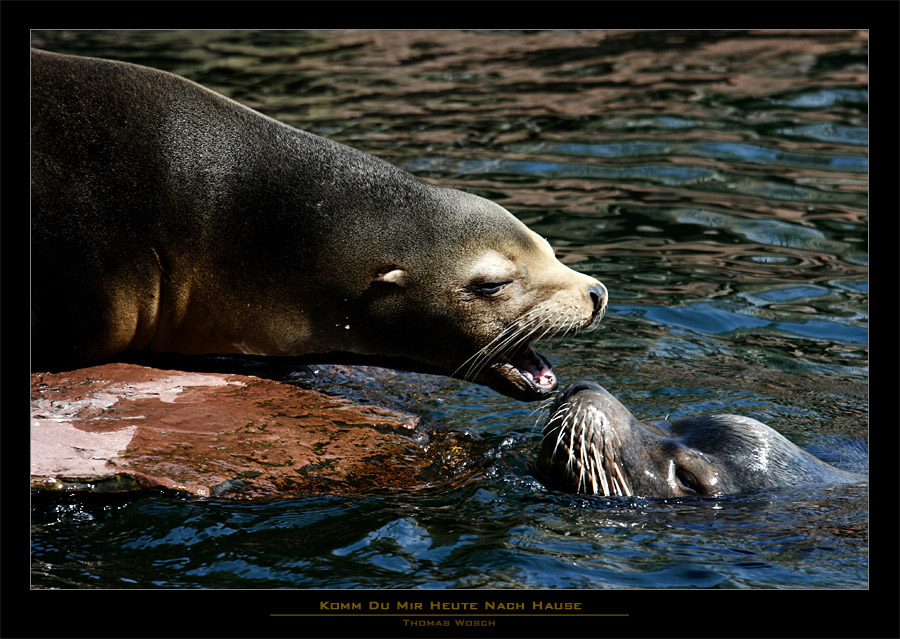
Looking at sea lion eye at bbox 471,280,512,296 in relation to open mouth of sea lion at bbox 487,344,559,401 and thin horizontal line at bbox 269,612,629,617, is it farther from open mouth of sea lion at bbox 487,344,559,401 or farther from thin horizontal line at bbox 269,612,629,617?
thin horizontal line at bbox 269,612,629,617

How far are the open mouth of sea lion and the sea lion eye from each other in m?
0.39

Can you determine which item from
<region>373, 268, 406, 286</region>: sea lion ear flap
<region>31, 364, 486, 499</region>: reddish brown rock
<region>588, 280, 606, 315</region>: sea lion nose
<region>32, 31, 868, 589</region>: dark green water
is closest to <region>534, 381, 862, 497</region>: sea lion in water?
<region>32, 31, 868, 589</region>: dark green water

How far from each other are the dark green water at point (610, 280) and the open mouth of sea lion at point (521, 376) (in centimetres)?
23

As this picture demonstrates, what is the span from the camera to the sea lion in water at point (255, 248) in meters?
5.73

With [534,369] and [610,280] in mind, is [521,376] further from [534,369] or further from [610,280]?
[610,280]

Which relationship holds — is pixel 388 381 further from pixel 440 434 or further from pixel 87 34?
pixel 87 34

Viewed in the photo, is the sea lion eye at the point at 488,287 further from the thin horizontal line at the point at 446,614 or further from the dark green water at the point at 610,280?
the thin horizontal line at the point at 446,614

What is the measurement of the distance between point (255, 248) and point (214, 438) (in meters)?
1.04

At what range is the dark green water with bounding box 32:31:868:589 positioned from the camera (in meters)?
4.74

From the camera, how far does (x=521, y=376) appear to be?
246 inches

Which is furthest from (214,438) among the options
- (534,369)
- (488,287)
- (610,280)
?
(610,280)

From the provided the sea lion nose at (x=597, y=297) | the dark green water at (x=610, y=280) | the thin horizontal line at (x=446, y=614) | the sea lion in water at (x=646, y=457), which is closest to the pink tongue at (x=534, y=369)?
the dark green water at (x=610, y=280)
